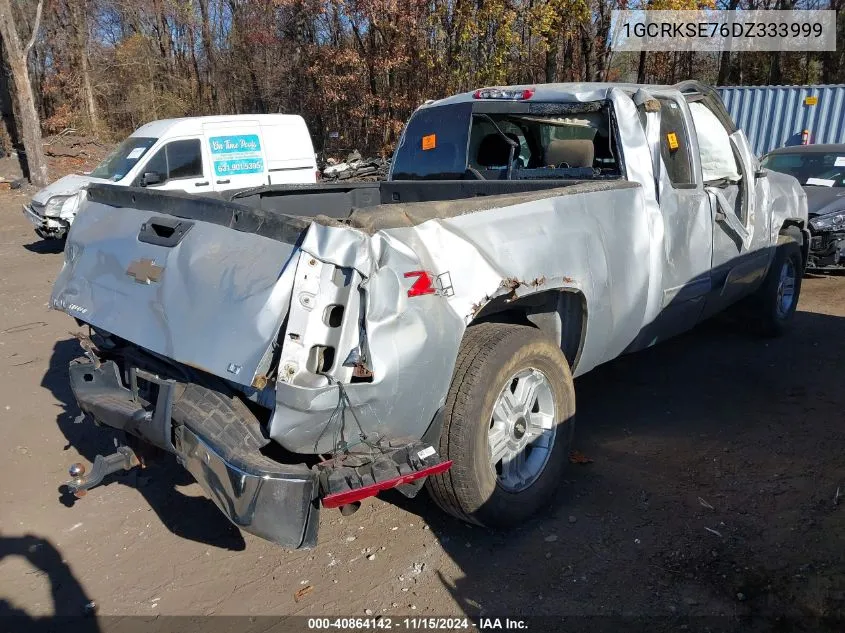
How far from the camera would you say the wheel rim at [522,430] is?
336 centimetres

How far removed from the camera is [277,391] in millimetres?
2490

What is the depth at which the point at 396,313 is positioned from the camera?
8.55 feet

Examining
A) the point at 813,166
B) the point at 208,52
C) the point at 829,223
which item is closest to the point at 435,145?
the point at 829,223

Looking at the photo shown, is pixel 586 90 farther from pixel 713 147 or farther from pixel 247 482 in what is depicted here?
pixel 247 482

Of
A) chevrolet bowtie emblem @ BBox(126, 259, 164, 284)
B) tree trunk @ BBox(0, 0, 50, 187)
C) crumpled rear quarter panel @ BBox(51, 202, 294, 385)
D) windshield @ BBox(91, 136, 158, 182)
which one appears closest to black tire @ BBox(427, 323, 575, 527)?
crumpled rear quarter panel @ BBox(51, 202, 294, 385)

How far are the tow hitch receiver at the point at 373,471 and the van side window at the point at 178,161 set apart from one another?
941 cm

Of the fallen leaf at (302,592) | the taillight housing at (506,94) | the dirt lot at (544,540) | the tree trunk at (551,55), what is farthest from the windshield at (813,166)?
the fallen leaf at (302,592)

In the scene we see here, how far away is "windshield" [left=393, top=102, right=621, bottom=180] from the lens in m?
4.49

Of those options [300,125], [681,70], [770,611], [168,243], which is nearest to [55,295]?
[168,243]

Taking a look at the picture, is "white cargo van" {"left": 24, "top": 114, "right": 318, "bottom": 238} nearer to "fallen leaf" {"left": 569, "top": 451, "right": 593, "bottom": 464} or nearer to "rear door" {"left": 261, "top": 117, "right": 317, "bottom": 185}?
"rear door" {"left": 261, "top": 117, "right": 317, "bottom": 185}

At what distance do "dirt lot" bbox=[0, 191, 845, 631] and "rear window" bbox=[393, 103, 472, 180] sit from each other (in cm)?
206

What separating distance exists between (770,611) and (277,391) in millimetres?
2182

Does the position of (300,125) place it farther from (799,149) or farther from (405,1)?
(799,149)

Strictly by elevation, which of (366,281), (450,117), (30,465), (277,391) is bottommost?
(30,465)
